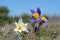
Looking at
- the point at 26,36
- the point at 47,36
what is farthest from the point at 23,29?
the point at 47,36

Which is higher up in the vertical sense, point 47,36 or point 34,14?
point 34,14

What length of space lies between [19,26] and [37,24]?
109 mm

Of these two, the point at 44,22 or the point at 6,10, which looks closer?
the point at 44,22

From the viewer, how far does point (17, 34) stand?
1167 mm

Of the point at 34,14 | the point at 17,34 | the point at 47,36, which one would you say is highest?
the point at 34,14

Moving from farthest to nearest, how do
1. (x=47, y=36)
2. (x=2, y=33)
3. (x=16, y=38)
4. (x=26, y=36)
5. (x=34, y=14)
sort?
(x=47, y=36) < (x=2, y=33) < (x=26, y=36) < (x=34, y=14) < (x=16, y=38)

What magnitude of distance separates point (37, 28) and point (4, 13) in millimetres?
15092

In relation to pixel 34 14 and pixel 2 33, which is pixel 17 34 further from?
pixel 2 33

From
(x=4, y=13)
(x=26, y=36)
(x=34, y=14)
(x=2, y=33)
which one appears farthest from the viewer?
(x=4, y=13)

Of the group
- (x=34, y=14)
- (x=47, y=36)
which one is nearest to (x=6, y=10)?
(x=47, y=36)

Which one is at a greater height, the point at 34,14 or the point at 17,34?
the point at 34,14

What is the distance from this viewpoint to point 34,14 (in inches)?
49.9

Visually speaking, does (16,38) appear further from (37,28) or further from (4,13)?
→ (4,13)

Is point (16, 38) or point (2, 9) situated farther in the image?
point (2, 9)
